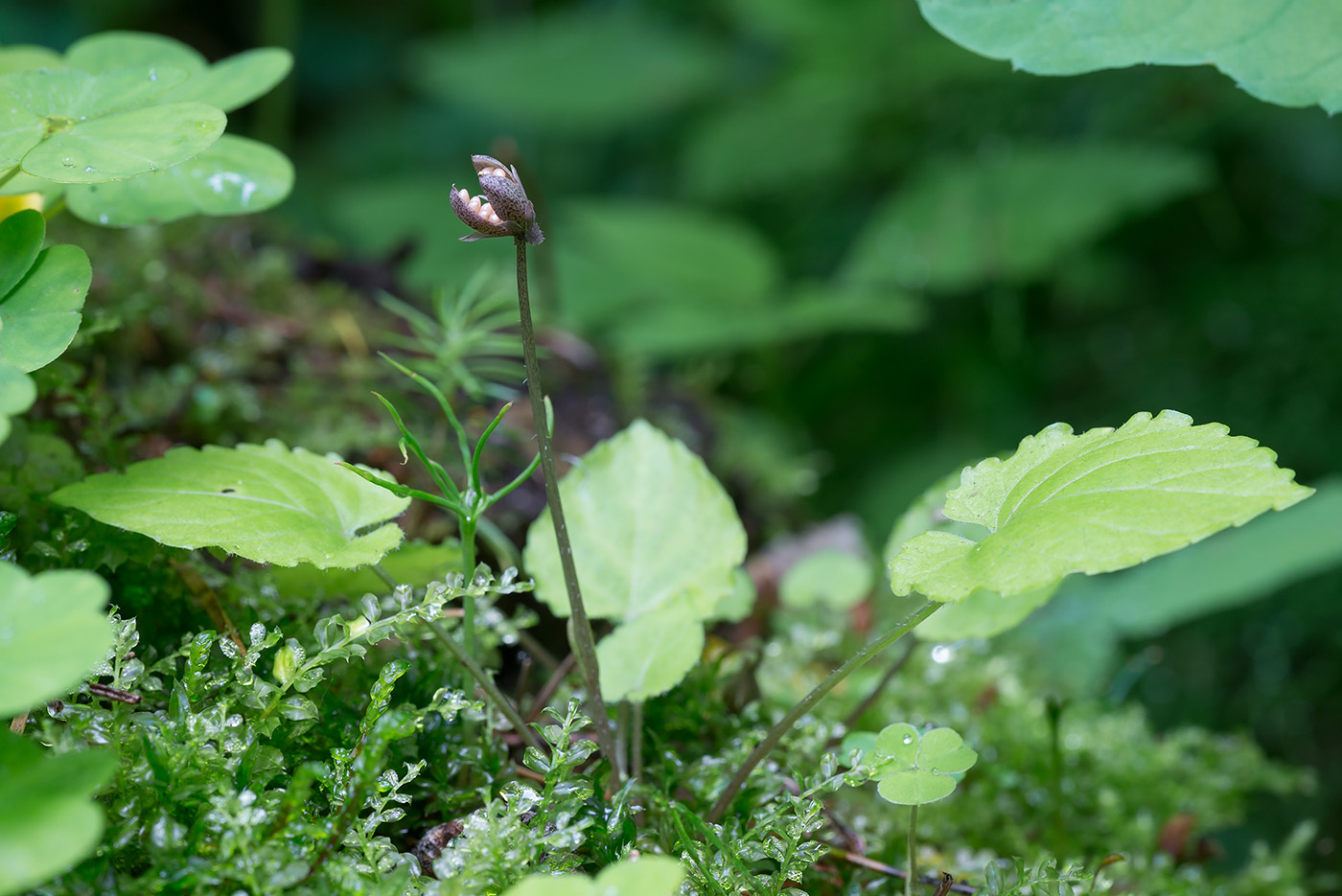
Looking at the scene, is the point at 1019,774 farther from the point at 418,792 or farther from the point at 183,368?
the point at 183,368

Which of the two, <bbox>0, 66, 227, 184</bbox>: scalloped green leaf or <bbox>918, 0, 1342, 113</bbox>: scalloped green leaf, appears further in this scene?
<bbox>918, 0, 1342, 113</bbox>: scalloped green leaf

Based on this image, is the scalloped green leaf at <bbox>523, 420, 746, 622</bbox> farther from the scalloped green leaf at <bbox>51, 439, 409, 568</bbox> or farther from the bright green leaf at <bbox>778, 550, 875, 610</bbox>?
the bright green leaf at <bbox>778, 550, 875, 610</bbox>

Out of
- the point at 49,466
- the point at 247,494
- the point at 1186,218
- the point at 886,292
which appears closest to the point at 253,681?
the point at 247,494

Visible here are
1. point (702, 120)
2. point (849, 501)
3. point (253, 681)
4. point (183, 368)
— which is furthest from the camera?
point (702, 120)

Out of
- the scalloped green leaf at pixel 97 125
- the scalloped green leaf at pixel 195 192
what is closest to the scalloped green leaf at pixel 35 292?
the scalloped green leaf at pixel 97 125

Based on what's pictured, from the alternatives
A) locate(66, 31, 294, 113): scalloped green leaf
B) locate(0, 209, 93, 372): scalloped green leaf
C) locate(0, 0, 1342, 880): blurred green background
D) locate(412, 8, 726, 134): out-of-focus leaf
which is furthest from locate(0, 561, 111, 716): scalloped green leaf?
locate(412, 8, 726, 134): out-of-focus leaf

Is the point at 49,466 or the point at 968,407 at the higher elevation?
the point at 49,466

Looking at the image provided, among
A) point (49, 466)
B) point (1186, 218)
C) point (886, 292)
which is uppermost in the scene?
point (49, 466)
